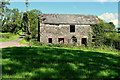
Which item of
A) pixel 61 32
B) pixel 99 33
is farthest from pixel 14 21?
pixel 99 33

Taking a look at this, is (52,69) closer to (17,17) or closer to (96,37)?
(96,37)

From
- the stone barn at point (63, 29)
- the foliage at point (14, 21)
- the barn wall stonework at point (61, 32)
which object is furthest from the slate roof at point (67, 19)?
the foliage at point (14, 21)

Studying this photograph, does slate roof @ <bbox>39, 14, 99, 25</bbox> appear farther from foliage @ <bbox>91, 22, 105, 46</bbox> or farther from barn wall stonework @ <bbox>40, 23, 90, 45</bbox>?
foliage @ <bbox>91, 22, 105, 46</bbox>

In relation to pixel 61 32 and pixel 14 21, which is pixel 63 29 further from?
pixel 14 21

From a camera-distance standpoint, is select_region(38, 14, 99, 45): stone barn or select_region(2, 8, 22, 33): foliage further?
select_region(2, 8, 22, 33): foliage

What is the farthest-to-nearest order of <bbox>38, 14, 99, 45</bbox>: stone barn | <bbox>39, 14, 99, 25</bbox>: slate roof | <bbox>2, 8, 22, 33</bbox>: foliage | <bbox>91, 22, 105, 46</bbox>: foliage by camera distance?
<bbox>2, 8, 22, 33</bbox>: foliage < <bbox>39, 14, 99, 25</bbox>: slate roof < <bbox>38, 14, 99, 45</bbox>: stone barn < <bbox>91, 22, 105, 46</bbox>: foliage

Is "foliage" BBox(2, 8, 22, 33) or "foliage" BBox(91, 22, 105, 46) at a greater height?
"foliage" BBox(2, 8, 22, 33)

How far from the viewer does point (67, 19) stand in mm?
26375

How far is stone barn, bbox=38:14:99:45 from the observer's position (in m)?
25.6

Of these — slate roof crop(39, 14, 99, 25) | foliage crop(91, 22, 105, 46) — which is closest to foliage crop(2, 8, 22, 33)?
slate roof crop(39, 14, 99, 25)

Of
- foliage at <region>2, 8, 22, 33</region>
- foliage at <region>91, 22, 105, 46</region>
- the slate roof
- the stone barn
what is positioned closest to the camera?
foliage at <region>91, 22, 105, 46</region>

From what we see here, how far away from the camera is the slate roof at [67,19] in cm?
2572

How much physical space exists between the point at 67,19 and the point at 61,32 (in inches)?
120

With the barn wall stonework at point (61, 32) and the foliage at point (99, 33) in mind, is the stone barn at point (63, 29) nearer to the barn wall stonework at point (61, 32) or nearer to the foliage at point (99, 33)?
the barn wall stonework at point (61, 32)
